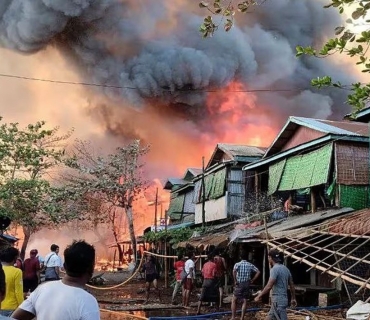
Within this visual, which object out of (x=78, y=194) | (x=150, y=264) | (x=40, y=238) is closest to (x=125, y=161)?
(x=78, y=194)

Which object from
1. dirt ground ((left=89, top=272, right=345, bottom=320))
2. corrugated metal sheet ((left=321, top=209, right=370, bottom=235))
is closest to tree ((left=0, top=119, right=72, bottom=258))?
dirt ground ((left=89, top=272, right=345, bottom=320))

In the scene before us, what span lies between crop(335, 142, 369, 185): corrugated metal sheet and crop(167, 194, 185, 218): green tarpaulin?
17274 mm

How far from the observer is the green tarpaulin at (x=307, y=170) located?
1549 centimetres

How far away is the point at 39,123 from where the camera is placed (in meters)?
22.4

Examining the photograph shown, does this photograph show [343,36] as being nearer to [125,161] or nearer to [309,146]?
[309,146]

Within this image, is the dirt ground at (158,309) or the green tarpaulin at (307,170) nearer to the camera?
the dirt ground at (158,309)

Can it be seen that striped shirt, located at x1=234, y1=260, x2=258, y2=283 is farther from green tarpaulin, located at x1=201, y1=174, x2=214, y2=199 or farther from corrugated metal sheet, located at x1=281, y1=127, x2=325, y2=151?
green tarpaulin, located at x1=201, y1=174, x2=214, y2=199

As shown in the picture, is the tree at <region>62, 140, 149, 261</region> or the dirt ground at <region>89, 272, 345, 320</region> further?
the tree at <region>62, 140, 149, 261</region>

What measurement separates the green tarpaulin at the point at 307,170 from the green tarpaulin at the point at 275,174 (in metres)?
0.13

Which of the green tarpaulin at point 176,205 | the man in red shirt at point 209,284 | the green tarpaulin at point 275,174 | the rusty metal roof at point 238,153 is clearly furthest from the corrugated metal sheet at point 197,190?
the man in red shirt at point 209,284

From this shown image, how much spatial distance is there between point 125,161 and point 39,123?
12.3 meters

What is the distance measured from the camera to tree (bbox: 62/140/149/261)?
109 feet

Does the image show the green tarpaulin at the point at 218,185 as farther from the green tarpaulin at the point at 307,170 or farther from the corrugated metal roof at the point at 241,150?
the green tarpaulin at the point at 307,170

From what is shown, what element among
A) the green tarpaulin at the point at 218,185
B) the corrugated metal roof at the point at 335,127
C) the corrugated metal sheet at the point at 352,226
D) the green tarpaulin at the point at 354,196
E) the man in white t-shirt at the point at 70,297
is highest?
the corrugated metal roof at the point at 335,127
